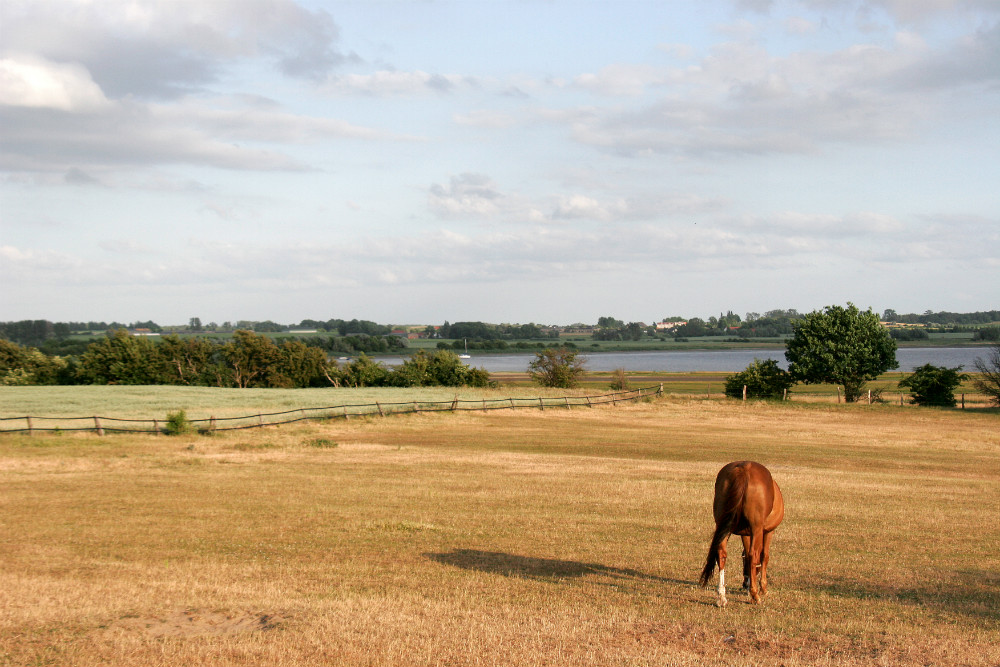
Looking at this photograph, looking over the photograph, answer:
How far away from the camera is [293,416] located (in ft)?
155

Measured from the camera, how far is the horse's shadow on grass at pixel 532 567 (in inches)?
453

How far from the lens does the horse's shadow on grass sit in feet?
37.8

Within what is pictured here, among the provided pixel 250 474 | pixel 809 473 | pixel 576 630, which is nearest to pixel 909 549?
pixel 576 630

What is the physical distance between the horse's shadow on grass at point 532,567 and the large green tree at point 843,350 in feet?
193

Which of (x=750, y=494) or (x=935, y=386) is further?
(x=935, y=386)

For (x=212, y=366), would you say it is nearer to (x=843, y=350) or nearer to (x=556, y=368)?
(x=556, y=368)

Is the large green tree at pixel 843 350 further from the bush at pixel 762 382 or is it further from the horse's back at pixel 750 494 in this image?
the horse's back at pixel 750 494

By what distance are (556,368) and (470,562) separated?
69348 millimetres

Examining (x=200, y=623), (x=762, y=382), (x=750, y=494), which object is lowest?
(x=200, y=623)

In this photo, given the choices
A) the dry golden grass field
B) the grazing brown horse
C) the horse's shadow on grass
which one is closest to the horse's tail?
the grazing brown horse

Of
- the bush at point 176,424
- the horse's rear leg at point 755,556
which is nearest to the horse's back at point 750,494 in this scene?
the horse's rear leg at point 755,556

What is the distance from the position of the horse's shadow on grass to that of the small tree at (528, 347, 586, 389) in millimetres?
68353

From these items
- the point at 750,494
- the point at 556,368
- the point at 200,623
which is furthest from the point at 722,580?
the point at 556,368

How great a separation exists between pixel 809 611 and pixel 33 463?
27141 millimetres
